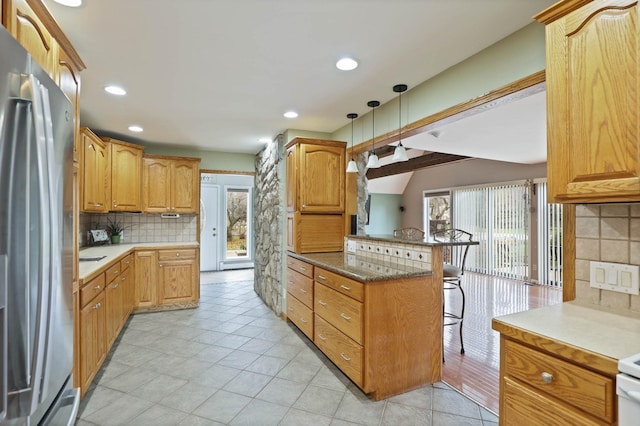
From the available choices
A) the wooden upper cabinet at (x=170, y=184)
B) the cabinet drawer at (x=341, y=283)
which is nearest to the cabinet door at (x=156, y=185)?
the wooden upper cabinet at (x=170, y=184)

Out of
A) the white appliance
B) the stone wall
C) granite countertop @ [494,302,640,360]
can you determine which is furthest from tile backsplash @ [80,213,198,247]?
the white appliance

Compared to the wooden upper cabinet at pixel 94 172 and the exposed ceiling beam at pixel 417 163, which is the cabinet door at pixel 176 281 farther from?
the exposed ceiling beam at pixel 417 163

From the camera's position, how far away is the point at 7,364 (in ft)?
2.57

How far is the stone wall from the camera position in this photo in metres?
4.01

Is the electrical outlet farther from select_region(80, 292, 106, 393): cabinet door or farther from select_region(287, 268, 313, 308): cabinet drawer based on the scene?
select_region(80, 292, 106, 393): cabinet door

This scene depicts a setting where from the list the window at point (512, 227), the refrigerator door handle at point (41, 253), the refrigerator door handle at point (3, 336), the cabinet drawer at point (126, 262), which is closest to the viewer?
the refrigerator door handle at point (3, 336)

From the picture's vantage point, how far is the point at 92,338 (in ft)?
7.47

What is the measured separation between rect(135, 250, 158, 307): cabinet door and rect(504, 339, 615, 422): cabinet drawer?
4123 mm

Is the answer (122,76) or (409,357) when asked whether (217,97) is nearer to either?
(122,76)

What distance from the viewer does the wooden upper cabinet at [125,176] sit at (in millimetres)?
4023

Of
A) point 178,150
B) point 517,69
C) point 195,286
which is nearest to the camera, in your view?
point 517,69

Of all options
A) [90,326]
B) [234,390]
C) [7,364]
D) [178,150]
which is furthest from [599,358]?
[178,150]

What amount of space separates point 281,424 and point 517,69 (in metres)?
2.53

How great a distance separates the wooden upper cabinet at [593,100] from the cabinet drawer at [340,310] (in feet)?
4.60
